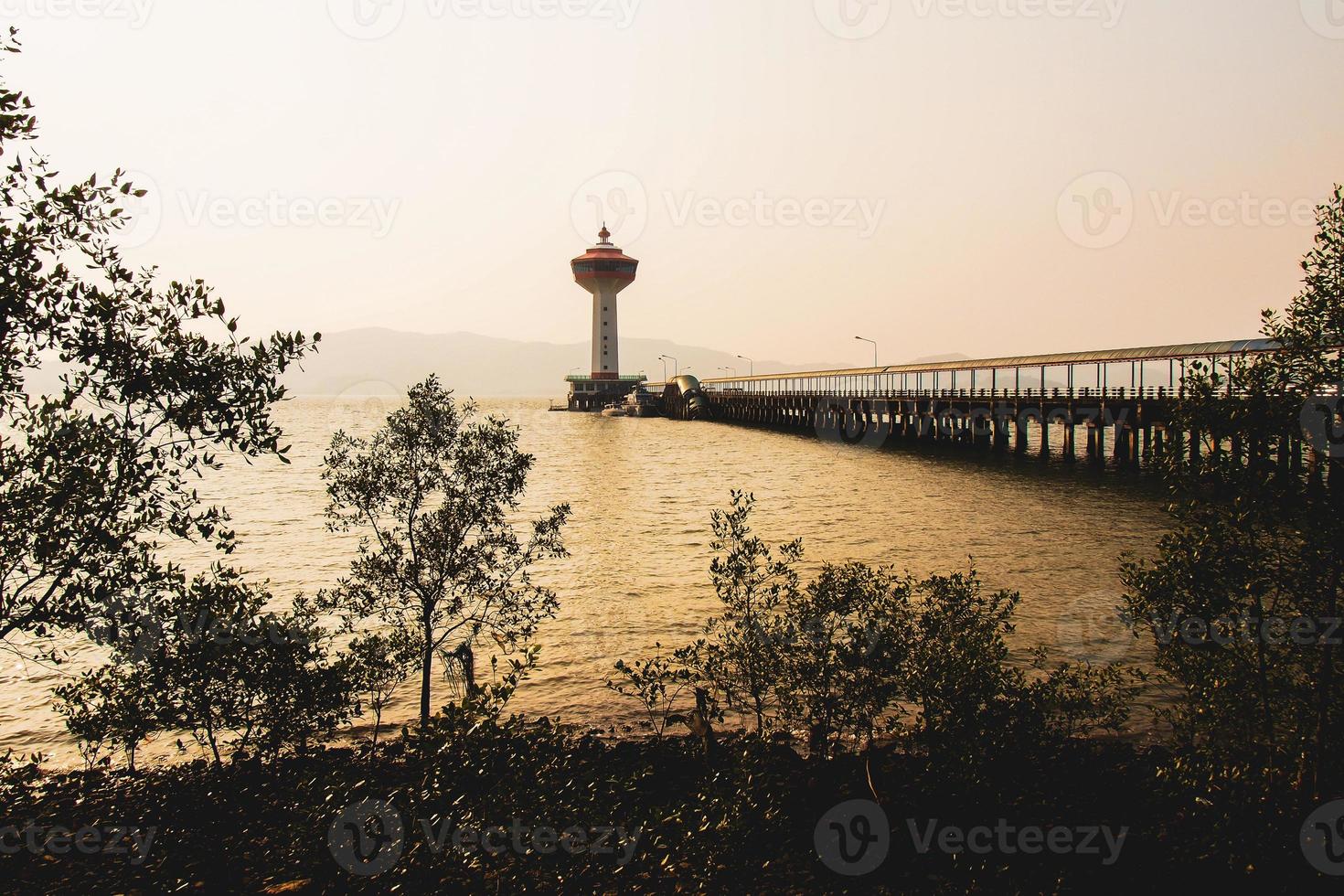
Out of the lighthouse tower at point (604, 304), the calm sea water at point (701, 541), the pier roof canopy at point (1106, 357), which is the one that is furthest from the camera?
the lighthouse tower at point (604, 304)

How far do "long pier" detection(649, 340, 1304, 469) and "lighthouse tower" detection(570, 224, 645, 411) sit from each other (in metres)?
54.8

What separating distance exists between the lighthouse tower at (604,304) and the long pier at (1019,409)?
5478 cm

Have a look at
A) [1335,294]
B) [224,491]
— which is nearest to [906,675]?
[1335,294]

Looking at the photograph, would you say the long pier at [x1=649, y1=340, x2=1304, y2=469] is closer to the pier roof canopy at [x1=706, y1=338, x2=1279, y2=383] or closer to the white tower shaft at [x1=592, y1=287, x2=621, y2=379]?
the pier roof canopy at [x1=706, y1=338, x2=1279, y2=383]

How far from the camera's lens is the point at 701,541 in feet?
112

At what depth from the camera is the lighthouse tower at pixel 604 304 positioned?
167 meters

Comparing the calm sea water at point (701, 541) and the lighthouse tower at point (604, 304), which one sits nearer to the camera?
the calm sea water at point (701, 541)

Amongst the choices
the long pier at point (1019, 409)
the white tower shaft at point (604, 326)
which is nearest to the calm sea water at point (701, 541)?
the long pier at point (1019, 409)

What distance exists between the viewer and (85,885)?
923cm

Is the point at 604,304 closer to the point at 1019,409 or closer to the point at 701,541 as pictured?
the point at 1019,409

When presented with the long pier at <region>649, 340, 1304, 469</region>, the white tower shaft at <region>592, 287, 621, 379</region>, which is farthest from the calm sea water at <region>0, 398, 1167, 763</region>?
the white tower shaft at <region>592, 287, 621, 379</region>

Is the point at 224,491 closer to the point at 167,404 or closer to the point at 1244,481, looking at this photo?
the point at 167,404

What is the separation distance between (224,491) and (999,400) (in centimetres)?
6160

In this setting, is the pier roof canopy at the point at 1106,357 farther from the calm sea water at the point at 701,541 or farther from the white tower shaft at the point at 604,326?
the white tower shaft at the point at 604,326
